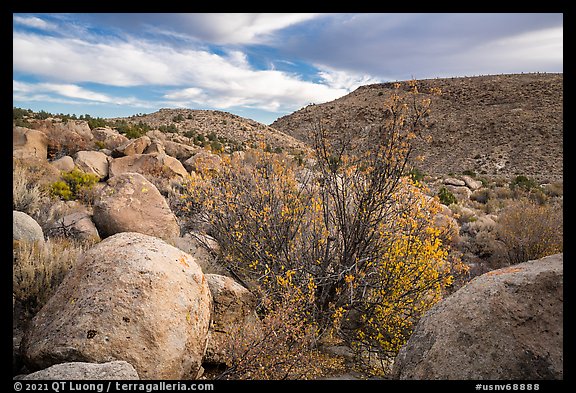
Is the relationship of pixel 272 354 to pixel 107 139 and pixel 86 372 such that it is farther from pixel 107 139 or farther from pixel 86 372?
pixel 107 139

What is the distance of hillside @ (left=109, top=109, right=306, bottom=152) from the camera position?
1293 inches

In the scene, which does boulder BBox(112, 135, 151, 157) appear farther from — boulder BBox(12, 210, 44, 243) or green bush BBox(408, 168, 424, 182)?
green bush BBox(408, 168, 424, 182)

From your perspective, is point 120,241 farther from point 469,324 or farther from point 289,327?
point 469,324

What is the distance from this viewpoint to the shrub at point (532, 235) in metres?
9.96

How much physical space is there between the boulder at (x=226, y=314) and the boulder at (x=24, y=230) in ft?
8.33

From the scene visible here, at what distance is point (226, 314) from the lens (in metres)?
4.82

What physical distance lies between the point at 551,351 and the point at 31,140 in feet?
47.3

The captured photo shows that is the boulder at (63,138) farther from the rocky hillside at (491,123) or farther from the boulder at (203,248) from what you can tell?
the rocky hillside at (491,123)

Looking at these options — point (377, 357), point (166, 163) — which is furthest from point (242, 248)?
point (166, 163)

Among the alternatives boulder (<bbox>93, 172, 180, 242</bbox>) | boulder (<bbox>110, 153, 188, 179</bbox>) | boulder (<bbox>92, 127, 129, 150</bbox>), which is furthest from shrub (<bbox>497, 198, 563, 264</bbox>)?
boulder (<bbox>92, 127, 129, 150</bbox>)

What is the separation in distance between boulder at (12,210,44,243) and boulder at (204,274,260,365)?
2538 millimetres

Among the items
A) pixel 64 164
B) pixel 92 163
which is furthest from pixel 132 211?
pixel 92 163

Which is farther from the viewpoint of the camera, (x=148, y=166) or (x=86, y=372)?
(x=148, y=166)

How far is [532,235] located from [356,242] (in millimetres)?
7585
